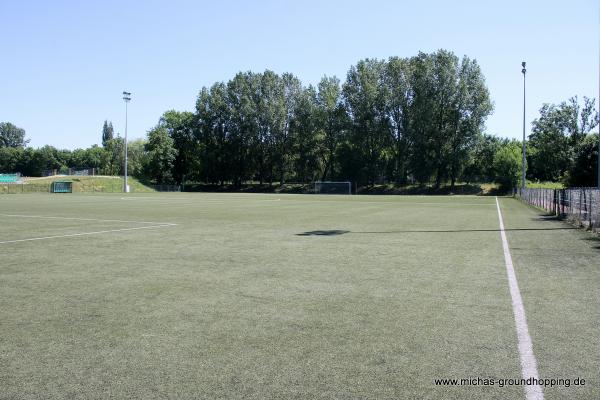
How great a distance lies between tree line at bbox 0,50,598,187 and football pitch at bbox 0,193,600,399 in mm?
71122

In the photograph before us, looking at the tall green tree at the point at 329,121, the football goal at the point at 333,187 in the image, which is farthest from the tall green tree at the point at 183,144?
the football goal at the point at 333,187

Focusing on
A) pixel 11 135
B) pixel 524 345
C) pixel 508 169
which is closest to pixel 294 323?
pixel 524 345

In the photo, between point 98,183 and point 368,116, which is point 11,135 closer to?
point 98,183

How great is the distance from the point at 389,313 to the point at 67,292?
191 inches

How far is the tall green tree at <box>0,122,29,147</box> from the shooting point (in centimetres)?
18834

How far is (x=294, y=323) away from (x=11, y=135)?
21789cm

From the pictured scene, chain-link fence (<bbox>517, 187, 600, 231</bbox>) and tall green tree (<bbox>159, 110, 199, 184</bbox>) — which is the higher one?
tall green tree (<bbox>159, 110, 199, 184</bbox>)

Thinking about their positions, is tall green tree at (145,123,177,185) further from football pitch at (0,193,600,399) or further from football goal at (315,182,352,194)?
football pitch at (0,193,600,399)

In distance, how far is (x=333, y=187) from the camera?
287 ft

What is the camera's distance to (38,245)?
13125 mm

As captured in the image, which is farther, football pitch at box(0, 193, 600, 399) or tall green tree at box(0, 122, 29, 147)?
tall green tree at box(0, 122, 29, 147)

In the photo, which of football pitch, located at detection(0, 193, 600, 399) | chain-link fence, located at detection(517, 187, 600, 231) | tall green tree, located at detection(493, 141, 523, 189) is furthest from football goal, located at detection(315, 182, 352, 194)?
football pitch, located at detection(0, 193, 600, 399)

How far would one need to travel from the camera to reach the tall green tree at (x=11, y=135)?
188337mm

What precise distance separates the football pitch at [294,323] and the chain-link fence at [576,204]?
23.5 ft
